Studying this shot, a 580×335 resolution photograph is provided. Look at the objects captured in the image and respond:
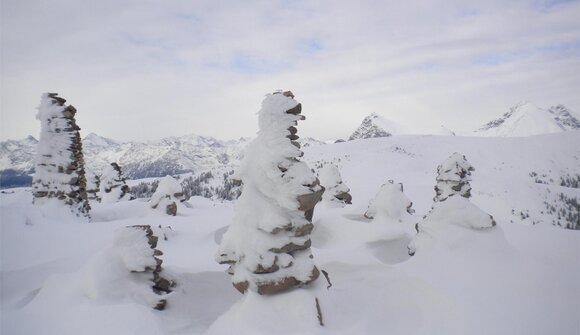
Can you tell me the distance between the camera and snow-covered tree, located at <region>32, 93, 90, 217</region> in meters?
19.8

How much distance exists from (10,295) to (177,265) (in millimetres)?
5634

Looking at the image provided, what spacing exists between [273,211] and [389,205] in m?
13.7

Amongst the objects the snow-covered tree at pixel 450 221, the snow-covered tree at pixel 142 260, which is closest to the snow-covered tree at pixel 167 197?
the snow-covered tree at pixel 142 260

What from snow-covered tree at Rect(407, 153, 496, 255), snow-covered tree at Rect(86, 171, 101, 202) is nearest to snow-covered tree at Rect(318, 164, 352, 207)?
snow-covered tree at Rect(407, 153, 496, 255)

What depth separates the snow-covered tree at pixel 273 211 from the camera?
971 centimetres

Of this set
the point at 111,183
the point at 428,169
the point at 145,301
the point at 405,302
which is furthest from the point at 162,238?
the point at 428,169

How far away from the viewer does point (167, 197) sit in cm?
2583

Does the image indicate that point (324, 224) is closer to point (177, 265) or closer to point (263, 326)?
point (177, 265)

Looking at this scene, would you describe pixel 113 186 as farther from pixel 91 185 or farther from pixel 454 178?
pixel 454 178

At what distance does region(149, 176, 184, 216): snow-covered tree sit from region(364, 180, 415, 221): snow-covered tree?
14.4 metres

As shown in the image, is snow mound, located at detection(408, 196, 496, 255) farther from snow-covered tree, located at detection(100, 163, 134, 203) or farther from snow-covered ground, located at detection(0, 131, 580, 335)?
snow-covered tree, located at detection(100, 163, 134, 203)

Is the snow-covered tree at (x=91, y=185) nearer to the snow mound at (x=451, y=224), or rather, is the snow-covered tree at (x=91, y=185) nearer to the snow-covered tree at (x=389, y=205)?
the snow-covered tree at (x=389, y=205)

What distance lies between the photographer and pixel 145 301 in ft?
35.4

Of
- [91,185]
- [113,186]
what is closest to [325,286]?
[113,186]
